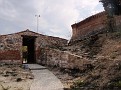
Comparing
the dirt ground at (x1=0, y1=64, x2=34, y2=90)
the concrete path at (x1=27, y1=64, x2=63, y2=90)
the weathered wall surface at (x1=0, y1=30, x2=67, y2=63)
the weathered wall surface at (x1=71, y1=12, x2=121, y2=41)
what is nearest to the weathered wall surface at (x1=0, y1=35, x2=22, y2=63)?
the weathered wall surface at (x1=0, y1=30, x2=67, y2=63)

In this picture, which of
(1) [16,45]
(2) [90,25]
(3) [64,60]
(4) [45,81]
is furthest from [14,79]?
(2) [90,25]

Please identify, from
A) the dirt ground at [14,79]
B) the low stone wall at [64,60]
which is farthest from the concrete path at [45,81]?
the low stone wall at [64,60]

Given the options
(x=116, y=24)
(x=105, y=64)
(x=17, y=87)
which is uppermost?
(x=116, y=24)

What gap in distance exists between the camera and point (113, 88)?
1052cm

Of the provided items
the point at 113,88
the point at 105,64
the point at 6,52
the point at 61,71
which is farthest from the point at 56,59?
the point at 113,88

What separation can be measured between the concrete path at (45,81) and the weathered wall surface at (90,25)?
18.8 ft

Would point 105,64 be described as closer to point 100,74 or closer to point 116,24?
point 100,74

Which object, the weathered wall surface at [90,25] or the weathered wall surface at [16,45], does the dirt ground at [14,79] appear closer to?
the weathered wall surface at [16,45]

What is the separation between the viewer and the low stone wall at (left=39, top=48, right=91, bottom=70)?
1477cm

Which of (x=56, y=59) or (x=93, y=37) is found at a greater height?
(x=93, y=37)

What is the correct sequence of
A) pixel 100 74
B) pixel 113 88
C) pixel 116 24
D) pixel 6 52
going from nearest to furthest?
pixel 113 88 → pixel 100 74 → pixel 116 24 → pixel 6 52

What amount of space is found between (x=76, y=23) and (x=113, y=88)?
13.9 m

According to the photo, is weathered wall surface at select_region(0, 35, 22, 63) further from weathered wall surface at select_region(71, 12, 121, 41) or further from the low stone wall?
weathered wall surface at select_region(71, 12, 121, 41)

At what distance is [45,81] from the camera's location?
561 inches
